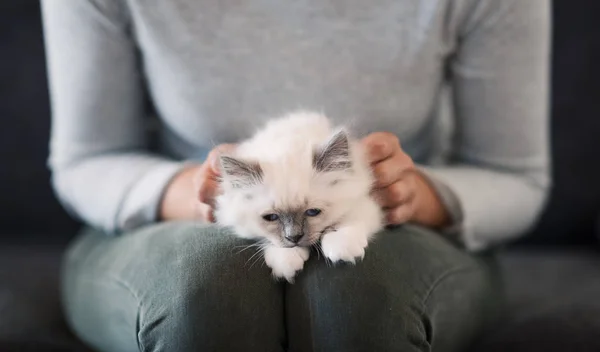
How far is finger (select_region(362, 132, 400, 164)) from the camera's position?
1125 millimetres

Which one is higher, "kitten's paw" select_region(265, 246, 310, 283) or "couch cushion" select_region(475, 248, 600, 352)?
"kitten's paw" select_region(265, 246, 310, 283)

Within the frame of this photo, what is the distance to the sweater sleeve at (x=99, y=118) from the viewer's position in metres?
1.26

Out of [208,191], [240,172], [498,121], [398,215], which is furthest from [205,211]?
[498,121]

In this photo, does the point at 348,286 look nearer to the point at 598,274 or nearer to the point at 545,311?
the point at 545,311

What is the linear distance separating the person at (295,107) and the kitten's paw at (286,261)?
0.12m

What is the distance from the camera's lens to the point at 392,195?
112 cm

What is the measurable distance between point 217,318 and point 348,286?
194 mm

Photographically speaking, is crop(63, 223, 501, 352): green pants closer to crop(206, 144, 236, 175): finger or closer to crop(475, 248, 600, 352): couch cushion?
crop(206, 144, 236, 175): finger

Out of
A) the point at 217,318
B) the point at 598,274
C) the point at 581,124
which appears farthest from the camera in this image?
the point at 581,124

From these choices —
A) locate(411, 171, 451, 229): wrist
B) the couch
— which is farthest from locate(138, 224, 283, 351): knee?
the couch

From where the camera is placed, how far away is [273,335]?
936 mm

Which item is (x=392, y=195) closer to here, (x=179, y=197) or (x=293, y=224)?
(x=293, y=224)

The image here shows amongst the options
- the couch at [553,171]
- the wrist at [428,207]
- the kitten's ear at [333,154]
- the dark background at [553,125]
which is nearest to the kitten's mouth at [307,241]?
the kitten's ear at [333,154]

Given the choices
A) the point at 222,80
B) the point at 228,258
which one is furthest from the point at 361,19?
the point at 228,258
